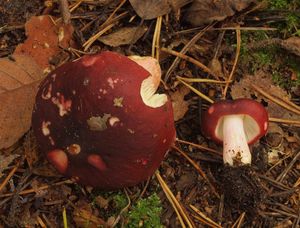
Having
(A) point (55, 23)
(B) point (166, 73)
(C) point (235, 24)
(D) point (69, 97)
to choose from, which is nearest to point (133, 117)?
(D) point (69, 97)

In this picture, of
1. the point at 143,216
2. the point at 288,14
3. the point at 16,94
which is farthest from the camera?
the point at 288,14

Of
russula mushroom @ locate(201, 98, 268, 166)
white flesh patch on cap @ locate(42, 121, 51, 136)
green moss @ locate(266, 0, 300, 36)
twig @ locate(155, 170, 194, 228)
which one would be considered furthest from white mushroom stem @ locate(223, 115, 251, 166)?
white flesh patch on cap @ locate(42, 121, 51, 136)

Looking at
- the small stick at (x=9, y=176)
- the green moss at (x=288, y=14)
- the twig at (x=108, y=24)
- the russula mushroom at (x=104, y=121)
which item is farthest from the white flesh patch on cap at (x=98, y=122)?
the green moss at (x=288, y=14)

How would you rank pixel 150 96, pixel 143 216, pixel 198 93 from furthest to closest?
1. pixel 198 93
2. pixel 143 216
3. pixel 150 96

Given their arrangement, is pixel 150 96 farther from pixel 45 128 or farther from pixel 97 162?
pixel 45 128

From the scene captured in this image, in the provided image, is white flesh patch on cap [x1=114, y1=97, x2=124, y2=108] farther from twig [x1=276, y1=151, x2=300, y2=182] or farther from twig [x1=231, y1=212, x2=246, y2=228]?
twig [x1=276, y1=151, x2=300, y2=182]

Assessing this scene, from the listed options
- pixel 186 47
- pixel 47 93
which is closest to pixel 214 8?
pixel 186 47
